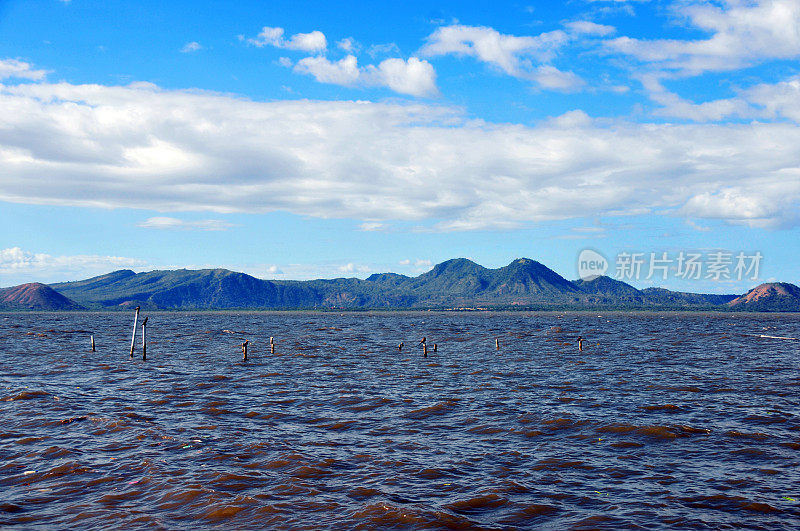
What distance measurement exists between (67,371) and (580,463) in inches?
1650

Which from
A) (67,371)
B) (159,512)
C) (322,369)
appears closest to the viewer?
(159,512)

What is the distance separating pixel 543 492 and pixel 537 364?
3756cm

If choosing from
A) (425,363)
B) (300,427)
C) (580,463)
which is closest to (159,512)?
(300,427)

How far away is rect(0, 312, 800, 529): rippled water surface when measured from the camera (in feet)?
50.0

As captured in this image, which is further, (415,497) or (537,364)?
(537,364)

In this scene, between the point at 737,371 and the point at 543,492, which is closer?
the point at 543,492

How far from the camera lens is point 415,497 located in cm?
1641

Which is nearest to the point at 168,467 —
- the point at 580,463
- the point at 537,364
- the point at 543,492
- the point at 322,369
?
the point at 543,492

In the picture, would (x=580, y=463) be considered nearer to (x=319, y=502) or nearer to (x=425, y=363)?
(x=319, y=502)

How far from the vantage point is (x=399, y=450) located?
21375mm

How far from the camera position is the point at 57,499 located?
15969mm

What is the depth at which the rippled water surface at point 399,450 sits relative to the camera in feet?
50.0

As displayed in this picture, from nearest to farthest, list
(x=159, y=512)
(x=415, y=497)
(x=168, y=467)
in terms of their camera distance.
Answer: (x=159, y=512), (x=415, y=497), (x=168, y=467)

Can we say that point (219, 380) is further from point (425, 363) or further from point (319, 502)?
point (319, 502)
